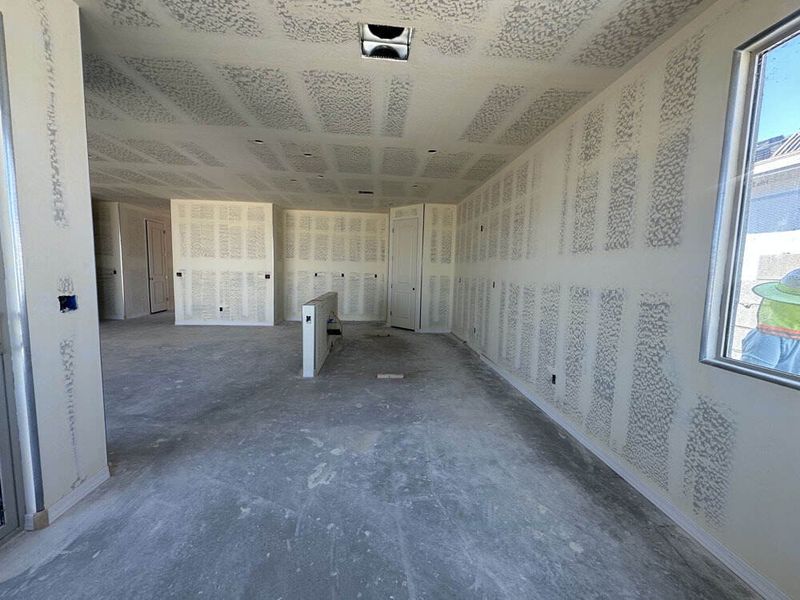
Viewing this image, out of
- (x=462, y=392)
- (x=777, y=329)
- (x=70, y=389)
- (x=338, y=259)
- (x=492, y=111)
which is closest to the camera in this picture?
(x=777, y=329)

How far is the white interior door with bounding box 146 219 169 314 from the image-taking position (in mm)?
8203

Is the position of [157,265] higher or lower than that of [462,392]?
higher

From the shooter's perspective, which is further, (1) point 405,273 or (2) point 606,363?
(1) point 405,273

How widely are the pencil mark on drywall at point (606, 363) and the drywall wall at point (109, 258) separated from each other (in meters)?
9.28

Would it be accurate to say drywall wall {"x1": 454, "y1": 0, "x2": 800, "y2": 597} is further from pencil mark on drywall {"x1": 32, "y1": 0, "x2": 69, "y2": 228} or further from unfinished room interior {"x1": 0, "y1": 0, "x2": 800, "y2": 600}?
pencil mark on drywall {"x1": 32, "y1": 0, "x2": 69, "y2": 228}

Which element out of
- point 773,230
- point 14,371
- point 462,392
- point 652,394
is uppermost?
point 773,230

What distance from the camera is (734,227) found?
1.47 meters

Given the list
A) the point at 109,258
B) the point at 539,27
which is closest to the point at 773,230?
the point at 539,27

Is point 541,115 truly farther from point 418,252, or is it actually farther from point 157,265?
point 157,265

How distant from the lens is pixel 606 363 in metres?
2.22

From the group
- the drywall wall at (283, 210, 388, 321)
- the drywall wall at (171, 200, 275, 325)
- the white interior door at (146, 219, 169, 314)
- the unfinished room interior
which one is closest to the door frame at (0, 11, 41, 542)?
the unfinished room interior

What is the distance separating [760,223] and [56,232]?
3.25 m

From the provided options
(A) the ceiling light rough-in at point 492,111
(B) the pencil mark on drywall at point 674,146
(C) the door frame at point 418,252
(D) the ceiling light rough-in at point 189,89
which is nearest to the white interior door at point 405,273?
(C) the door frame at point 418,252

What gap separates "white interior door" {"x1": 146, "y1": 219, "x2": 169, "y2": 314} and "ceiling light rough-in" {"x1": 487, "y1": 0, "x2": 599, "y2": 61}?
9.38 meters
